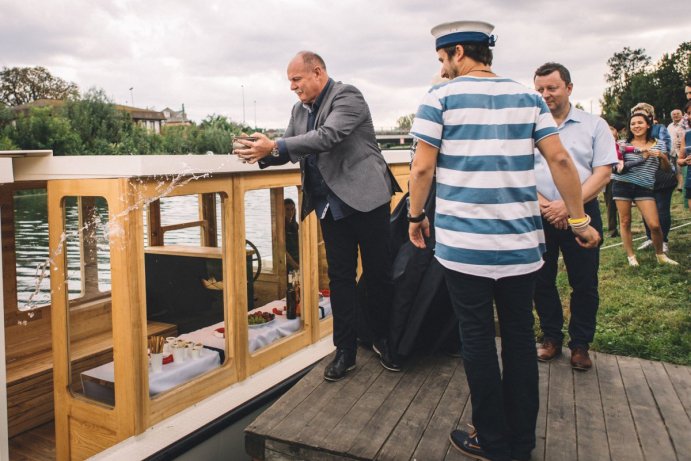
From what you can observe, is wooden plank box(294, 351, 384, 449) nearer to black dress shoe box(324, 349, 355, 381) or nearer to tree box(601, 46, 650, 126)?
black dress shoe box(324, 349, 355, 381)

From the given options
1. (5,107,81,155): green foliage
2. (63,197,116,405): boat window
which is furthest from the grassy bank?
(5,107,81,155): green foliage

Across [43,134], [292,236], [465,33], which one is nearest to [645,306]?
[292,236]

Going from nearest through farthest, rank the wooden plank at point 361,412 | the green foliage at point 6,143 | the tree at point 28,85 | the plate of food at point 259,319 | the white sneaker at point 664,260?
the wooden plank at point 361,412 → the plate of food at point 259,319 → the white sneaker at point 664,260 → the green foliage at point 6,143 → the tree at point 28,85

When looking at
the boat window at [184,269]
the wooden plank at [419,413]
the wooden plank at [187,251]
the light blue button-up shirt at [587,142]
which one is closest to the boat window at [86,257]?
the boat window at [184,269]

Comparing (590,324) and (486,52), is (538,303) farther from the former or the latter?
(486,52)

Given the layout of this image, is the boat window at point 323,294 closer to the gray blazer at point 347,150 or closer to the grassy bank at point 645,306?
the gray blazer at point 347,150

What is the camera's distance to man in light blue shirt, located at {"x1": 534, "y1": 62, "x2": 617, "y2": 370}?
10.2ft

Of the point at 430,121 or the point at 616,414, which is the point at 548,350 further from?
the point at 430,121

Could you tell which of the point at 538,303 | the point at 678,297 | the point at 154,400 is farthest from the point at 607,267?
the point at 154,400

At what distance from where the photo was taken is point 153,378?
2.99m

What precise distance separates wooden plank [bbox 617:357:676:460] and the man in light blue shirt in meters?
0.24

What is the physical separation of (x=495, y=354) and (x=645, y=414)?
3.57ft

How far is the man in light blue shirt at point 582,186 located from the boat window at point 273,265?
1600 millimetres

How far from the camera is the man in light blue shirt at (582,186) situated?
3109 millimetres
